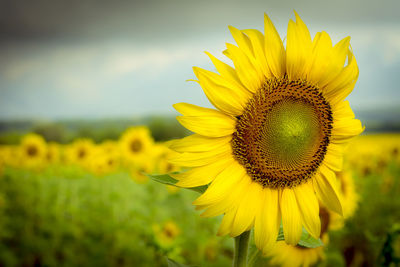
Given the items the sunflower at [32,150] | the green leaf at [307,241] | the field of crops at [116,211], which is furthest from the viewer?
the sunflower at [32,150]

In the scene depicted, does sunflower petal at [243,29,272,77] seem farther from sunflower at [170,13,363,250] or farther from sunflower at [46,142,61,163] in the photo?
sunflower at [46,142,61,163]

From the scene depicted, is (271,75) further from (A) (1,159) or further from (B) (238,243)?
(A) (1,159)

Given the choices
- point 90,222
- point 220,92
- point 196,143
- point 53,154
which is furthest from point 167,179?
point 53,154

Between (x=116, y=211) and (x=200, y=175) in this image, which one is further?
(x=116, y=211)

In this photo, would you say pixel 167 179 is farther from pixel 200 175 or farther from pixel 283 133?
pixel 283 133

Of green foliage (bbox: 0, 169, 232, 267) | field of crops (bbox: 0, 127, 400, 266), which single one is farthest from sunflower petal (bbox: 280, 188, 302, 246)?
green foliage (bbox: 0, 169, 232, 267)

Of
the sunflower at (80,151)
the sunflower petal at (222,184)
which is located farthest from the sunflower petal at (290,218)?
the sunflower at (80,151)

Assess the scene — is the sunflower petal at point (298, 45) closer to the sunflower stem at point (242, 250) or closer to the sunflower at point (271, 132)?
the sunflower at point (271, 132)
